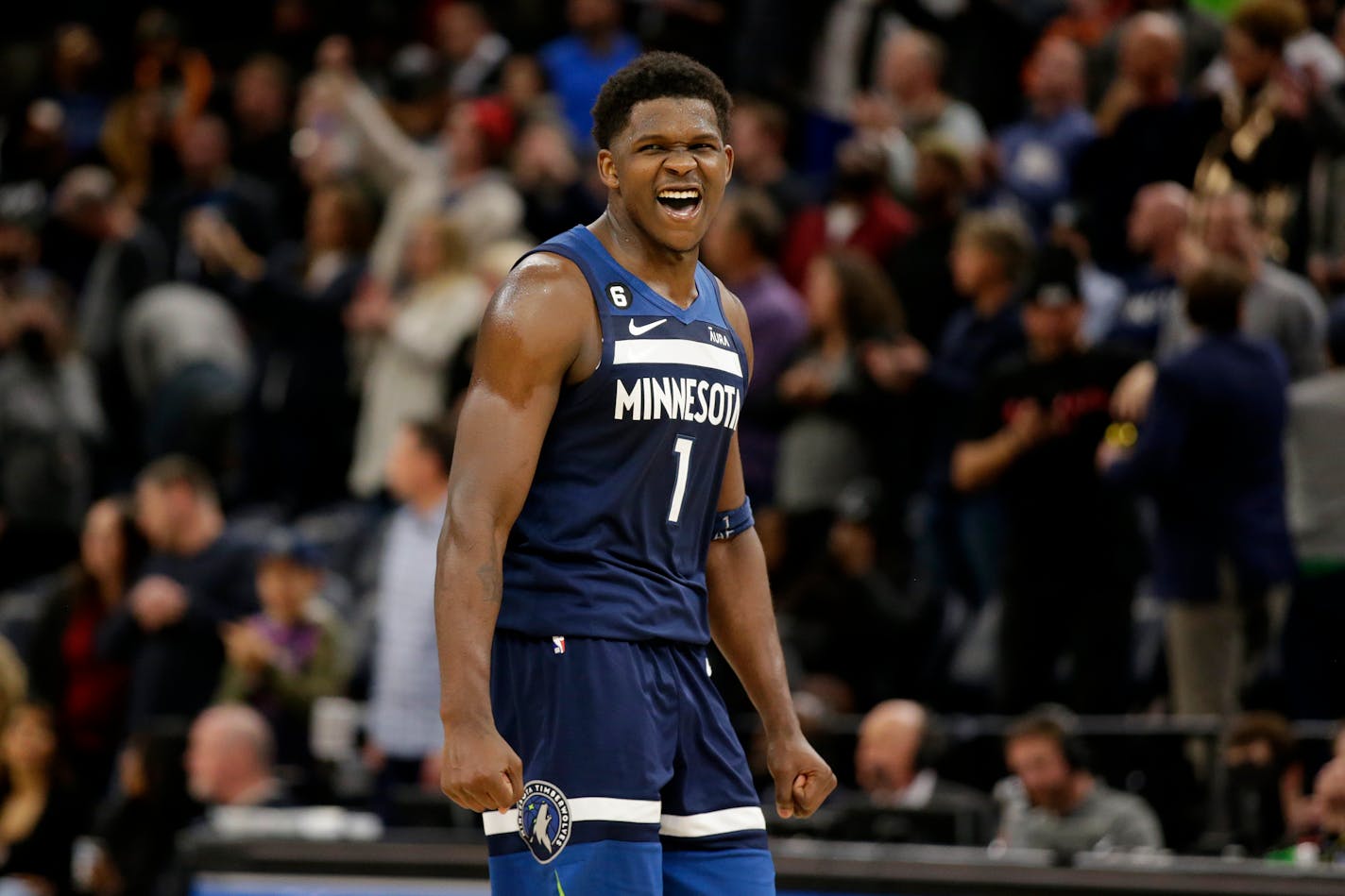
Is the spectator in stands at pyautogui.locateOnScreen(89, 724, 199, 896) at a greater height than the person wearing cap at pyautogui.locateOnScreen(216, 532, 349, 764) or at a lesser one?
lesser

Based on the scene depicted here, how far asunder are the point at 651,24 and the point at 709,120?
32.7ft

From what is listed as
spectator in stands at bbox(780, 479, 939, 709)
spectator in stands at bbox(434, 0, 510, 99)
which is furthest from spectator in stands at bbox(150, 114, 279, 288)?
spectator in stands at bbox(780, 479, 939, 709)

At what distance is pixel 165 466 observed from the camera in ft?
35.0

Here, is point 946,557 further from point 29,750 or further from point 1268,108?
point 29,750

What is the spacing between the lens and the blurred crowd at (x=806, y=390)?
809cm

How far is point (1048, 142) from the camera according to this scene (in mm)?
11523

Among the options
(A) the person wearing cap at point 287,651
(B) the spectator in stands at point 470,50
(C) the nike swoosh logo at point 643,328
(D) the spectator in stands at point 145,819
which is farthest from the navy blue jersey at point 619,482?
(B) the spectator in stands at point 470,50

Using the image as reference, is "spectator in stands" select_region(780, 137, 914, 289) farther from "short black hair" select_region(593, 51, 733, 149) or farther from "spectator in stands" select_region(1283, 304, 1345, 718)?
"short black hair" select_region(593, 51, 733, 149)

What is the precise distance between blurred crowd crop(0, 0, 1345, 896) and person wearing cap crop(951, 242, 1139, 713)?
2 cm

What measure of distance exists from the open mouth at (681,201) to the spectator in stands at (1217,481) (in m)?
3.94

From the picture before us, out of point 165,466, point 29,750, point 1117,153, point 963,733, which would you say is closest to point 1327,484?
point 963,733

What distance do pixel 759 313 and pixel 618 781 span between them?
644 centimetres

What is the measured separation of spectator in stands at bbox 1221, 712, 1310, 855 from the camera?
730cm

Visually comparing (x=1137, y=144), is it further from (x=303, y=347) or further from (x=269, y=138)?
(x=269, y=138)
